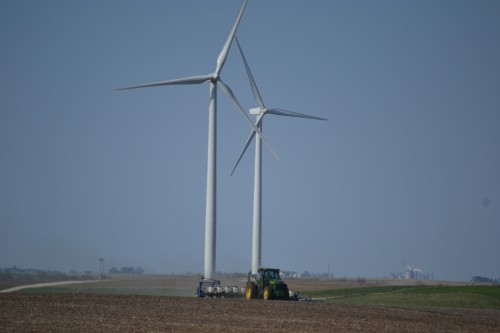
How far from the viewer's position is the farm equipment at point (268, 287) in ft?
224

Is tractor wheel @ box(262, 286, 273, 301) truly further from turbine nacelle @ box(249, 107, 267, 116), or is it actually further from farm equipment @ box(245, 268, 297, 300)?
turbine nacelle @ box(249, 107, 267, 116)

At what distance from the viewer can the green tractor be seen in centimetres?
6812

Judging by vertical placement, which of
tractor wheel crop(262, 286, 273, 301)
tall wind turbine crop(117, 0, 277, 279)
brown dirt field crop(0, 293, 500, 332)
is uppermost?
tall wind turbine crop(117, 0, 277, 279)

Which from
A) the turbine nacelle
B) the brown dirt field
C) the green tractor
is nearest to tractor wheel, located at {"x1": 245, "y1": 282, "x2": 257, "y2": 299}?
the green tractor

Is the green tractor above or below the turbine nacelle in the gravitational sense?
below

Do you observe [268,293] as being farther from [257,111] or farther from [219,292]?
[257,111]

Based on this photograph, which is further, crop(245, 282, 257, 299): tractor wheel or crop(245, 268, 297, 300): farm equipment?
crop(245, 282, 257, 299): tractor wheel

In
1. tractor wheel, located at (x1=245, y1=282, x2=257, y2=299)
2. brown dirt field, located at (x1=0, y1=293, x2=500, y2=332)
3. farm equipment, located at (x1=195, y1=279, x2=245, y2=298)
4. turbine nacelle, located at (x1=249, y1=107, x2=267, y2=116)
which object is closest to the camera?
brown dirt field, located at (x1=0, y1=293, x2=500, y2=332)

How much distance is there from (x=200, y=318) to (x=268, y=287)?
23773 mm

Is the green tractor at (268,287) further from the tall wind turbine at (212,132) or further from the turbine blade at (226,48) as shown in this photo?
the turbine blade at (226,48)

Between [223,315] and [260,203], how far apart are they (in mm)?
41992

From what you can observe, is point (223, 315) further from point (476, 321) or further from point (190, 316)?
point (476, 321)

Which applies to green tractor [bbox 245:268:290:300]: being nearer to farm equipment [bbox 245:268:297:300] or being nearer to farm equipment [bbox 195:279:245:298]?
farm equipment [bbox 245:268:297:300]

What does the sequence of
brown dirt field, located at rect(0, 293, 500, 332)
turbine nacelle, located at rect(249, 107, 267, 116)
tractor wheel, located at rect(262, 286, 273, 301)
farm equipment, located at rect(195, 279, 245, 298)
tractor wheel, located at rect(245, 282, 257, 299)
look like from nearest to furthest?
brown dirt field, located at rect(0, 293, 500, 332)
tractor wheel, located at rect(262, 286, 273, 301)
tractor wheel, located at rect(245, 282, 257, 299)
farm equipment, located at rect(195, 279, 245, 298)
turbine nacelle, located at rect(249, 107, 267, 116)
